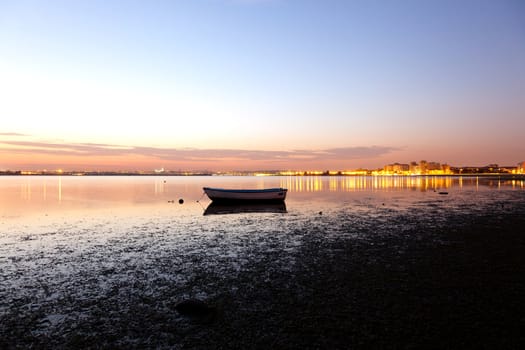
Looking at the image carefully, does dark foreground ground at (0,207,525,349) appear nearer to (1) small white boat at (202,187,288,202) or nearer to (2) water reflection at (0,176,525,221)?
(2) water reflection at (0,176,525,221)

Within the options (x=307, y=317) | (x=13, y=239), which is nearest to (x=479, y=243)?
(x=307, y=317)

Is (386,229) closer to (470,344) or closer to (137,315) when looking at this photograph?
(470,344)

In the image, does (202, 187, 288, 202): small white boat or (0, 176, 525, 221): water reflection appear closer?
(0, 176, 525, 221): water reflection

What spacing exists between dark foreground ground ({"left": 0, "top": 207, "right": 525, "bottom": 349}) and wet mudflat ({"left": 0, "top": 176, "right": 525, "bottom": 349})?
0.14 feet

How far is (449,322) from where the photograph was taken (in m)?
8.48

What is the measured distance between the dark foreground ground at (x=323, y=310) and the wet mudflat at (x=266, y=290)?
42 millimetres

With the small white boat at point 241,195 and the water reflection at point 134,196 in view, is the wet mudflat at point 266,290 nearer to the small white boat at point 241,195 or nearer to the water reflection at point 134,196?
the water reflection at point 134,196

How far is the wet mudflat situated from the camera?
310 inches

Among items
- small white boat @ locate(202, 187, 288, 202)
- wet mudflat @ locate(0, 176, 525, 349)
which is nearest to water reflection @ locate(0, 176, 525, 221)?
small white boat @ locate(202, 187, 288, 202)

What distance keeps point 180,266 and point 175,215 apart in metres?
17.9

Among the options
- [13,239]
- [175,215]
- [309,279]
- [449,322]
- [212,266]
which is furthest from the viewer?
[175,215]

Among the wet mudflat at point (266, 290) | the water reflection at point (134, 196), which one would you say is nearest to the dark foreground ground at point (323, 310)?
the wet mudflat at point (266, 290)

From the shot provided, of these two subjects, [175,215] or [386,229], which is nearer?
[386,229]

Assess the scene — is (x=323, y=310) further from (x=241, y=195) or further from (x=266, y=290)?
(x=241, y=195)
